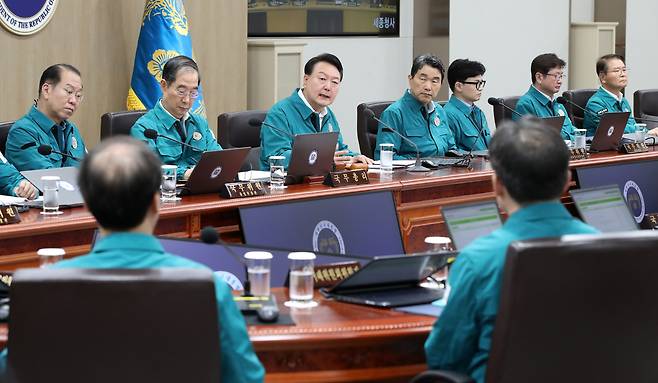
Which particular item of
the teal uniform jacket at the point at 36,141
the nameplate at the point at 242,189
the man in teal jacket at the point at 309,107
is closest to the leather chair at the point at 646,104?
the man in teal jacket at the point at 309,107

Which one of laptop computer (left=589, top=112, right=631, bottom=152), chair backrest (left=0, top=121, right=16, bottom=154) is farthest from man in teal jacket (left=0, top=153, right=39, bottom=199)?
laptop computer (left=589, top=112, right=631, bottom=152)

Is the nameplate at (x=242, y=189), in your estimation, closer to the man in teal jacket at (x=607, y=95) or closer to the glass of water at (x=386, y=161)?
the glass of water at (x=386, y=161)

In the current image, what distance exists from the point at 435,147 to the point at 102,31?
6.69 feet

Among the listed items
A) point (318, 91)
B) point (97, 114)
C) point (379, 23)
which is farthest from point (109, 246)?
point (379, 23)

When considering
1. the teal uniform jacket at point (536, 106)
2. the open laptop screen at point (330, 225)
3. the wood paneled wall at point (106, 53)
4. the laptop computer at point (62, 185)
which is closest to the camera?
the open laptop screen at point (330, 225)

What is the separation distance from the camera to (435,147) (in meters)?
5.89

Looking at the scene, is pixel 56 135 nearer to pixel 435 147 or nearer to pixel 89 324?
pixel 435 147

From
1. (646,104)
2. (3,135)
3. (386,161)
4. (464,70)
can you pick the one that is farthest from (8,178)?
(646,104)

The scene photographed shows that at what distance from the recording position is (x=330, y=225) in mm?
3801

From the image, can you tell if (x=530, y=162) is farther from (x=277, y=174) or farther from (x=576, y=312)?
(x=277, y=174)

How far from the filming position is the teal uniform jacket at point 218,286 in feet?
6.86

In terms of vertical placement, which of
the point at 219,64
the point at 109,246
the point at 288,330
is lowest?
the point at 288,330

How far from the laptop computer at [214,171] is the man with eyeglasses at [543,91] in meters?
2.70

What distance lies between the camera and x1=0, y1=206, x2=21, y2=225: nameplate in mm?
3588
